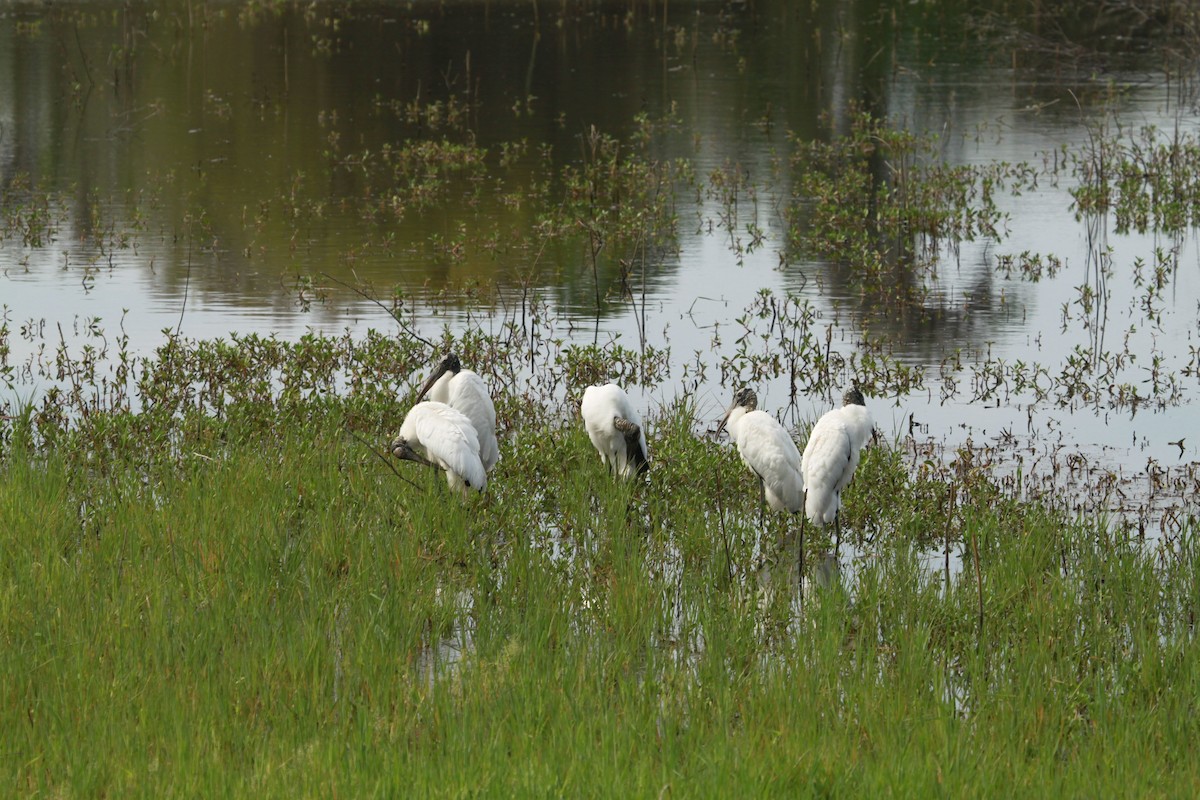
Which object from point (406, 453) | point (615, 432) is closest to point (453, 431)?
point (406, 453)

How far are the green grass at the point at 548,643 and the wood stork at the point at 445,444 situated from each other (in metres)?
0.15

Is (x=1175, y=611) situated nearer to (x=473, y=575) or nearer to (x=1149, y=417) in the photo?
(x=473, y=575)

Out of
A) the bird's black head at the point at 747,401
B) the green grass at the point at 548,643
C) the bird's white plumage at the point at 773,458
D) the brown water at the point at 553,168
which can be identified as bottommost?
the green grass at the point at 548,643

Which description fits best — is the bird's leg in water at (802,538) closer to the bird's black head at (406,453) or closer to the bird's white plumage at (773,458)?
the bird's white plumage at (773,458)

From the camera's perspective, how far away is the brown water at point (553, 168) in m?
11.6

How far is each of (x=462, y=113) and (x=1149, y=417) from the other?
46.1 feet

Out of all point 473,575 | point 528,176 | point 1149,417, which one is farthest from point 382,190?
point 473,575

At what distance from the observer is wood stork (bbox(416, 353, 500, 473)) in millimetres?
7809

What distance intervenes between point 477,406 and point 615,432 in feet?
2.31

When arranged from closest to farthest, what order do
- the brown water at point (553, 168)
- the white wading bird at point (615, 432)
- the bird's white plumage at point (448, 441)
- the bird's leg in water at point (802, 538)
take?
1. the bird's leg in water at point (802, 538)
2. the bird's white plumage at point (448, 441)
3. the white wading bird at point (615, 432)
4. the brown water at point (553, 168)

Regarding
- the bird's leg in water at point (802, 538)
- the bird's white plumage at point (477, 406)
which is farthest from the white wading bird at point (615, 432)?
the bird's leg in water at point (802, 538)

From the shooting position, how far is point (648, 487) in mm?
7945

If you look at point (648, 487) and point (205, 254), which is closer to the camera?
point (648, 487)

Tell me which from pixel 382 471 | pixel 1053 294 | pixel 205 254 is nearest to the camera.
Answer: pixel 382 471
